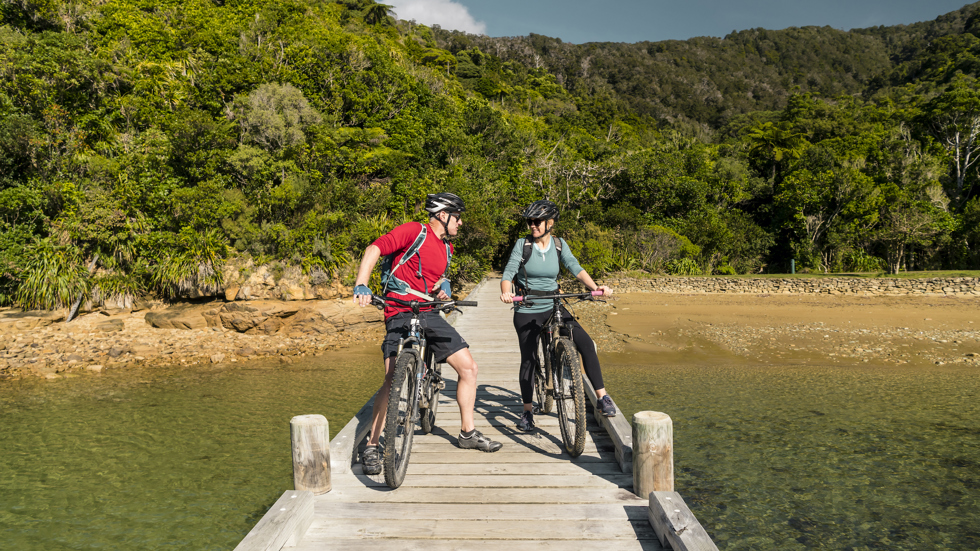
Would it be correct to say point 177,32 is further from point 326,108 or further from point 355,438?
point 355,438

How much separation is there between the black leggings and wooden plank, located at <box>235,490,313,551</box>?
171 cm

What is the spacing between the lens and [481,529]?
2664mm

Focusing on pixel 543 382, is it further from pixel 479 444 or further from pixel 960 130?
pixel 960 130

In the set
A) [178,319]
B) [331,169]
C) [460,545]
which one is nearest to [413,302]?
[460,545]

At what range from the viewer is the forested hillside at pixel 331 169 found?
14.6 m

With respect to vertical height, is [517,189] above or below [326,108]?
below

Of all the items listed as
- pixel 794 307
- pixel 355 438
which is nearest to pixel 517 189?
pixel 794 307

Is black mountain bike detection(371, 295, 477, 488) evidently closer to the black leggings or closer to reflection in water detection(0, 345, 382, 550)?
the black leggings

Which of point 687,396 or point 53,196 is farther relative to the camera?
point 53,196

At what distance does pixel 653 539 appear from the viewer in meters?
2.55

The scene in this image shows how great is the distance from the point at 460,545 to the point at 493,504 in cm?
41

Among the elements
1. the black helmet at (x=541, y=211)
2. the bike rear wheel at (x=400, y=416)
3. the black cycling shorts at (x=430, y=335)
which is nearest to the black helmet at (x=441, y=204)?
the black helmet at (x=541, y=211)

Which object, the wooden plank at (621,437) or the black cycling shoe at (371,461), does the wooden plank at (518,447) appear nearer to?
the wooden plank at (621,437)

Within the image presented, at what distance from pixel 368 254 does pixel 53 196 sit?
15.9m
